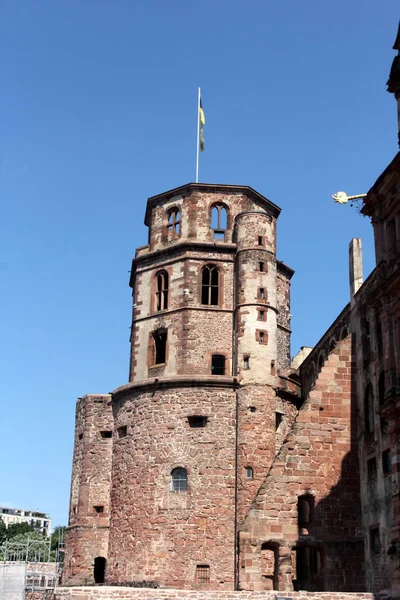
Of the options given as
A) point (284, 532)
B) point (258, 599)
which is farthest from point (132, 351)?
point (258, 599)

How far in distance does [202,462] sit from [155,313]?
339 inches

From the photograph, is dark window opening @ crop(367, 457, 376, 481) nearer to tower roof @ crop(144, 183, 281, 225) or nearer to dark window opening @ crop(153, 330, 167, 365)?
dark window opening @ crop(153, 330, 167, 365)

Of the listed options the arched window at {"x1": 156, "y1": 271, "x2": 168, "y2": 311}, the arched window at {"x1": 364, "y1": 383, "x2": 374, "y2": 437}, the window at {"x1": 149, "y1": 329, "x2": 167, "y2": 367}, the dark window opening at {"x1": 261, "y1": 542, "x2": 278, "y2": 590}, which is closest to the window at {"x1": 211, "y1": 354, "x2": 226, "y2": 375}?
the window at {"x1": 149, "y1": 329, "x2": 167, "y2": 367}

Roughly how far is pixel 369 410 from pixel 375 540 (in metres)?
4.77

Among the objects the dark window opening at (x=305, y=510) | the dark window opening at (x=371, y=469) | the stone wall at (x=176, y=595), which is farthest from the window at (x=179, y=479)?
the stone wall at (x=176, y=595)

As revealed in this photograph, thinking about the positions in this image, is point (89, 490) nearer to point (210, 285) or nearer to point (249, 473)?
point (249, 473)

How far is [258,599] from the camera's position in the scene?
22.6m

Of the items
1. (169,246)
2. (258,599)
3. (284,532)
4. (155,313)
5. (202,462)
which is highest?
(169,246)

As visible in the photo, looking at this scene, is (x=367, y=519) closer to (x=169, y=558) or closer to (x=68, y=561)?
(x=169, y=558)

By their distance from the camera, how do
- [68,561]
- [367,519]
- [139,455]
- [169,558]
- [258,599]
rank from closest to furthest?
[258,599] → [367,519] → [169,558] → [139,455] → [68,561]

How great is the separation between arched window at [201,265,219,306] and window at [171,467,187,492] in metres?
8.50

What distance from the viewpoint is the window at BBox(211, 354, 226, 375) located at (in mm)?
37562

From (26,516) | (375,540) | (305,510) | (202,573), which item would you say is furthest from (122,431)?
(26,516)

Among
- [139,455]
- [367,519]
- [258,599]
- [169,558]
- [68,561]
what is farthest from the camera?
[68,561]
